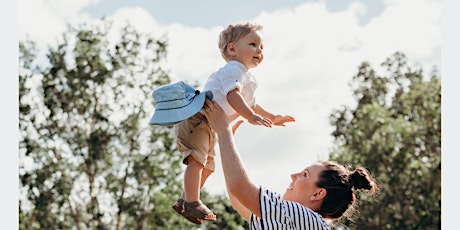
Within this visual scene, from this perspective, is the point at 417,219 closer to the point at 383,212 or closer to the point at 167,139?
the point at 383,212

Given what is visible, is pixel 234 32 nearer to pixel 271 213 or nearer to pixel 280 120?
pixel 280 120

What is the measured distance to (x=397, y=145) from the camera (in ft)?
81.3

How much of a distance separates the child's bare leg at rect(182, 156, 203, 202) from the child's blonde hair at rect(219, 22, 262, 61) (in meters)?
0.56

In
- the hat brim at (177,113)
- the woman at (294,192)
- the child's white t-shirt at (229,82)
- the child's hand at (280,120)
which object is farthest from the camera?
the child's hand at (280,120)

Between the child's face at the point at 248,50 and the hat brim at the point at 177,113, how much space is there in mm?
358

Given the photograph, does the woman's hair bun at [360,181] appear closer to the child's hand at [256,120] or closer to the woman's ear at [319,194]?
the woman's ear at [319,194]

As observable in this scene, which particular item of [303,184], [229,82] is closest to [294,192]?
[303,184]

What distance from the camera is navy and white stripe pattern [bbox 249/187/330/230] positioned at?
3547 mm

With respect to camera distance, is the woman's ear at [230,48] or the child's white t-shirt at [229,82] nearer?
the child's white t-shirt at [229,82]

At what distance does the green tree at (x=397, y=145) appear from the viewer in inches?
949

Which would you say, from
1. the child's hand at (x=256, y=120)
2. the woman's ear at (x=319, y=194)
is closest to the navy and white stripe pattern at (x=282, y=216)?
the woman's ear at (x=319, y=194)

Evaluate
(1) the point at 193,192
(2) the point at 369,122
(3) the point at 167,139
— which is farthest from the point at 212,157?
(2) the point at 369,122

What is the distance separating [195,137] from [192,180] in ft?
0.70
